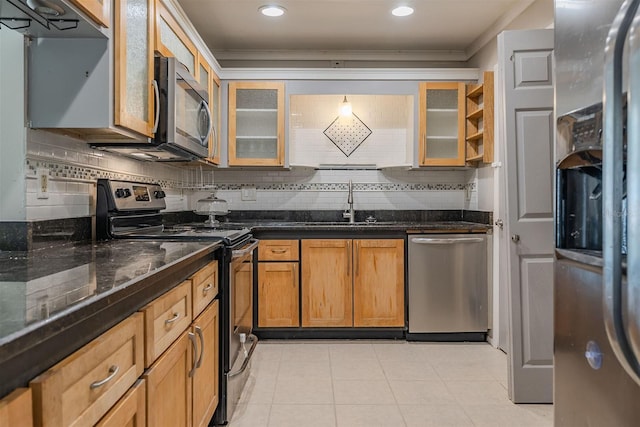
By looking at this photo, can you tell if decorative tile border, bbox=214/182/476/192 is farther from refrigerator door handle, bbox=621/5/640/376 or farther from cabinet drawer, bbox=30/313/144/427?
refrigerator door handle, bbox=621/5/640/376

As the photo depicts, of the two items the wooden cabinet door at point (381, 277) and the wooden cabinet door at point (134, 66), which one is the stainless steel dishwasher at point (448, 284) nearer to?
the wooden cabinet door at point (381, 277)

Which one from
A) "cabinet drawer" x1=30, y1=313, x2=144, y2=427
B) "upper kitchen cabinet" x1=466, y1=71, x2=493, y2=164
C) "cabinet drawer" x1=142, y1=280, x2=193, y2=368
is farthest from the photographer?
"upper kitchen cabinet" x1=466, y1=71, x2=493, y2=164

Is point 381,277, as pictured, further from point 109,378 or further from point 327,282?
point 109,378

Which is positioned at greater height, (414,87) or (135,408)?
(414,87)

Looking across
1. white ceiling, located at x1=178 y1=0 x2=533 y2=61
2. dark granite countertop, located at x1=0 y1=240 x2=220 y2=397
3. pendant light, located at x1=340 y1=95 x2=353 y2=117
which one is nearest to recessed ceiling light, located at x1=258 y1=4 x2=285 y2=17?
white ceiling, located at x1=178 y1=0 x2=533 y2=61

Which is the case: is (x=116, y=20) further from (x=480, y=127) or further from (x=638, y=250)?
(x=480, y=127)

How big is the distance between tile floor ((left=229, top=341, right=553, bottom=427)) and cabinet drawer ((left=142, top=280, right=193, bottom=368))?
33.5 inches

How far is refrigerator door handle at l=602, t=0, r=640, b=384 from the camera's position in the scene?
0.88m

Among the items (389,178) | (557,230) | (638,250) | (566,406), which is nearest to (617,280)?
(638,250)

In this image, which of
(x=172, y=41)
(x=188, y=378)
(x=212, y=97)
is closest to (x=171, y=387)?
(x=188, y=378)

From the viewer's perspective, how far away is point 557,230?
1342mm

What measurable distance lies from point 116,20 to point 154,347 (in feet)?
3.89

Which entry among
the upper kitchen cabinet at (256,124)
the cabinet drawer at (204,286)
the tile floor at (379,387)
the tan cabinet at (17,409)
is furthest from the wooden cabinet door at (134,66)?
the upper kitchen cabinet at (256,124)

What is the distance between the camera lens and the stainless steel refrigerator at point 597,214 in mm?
864
